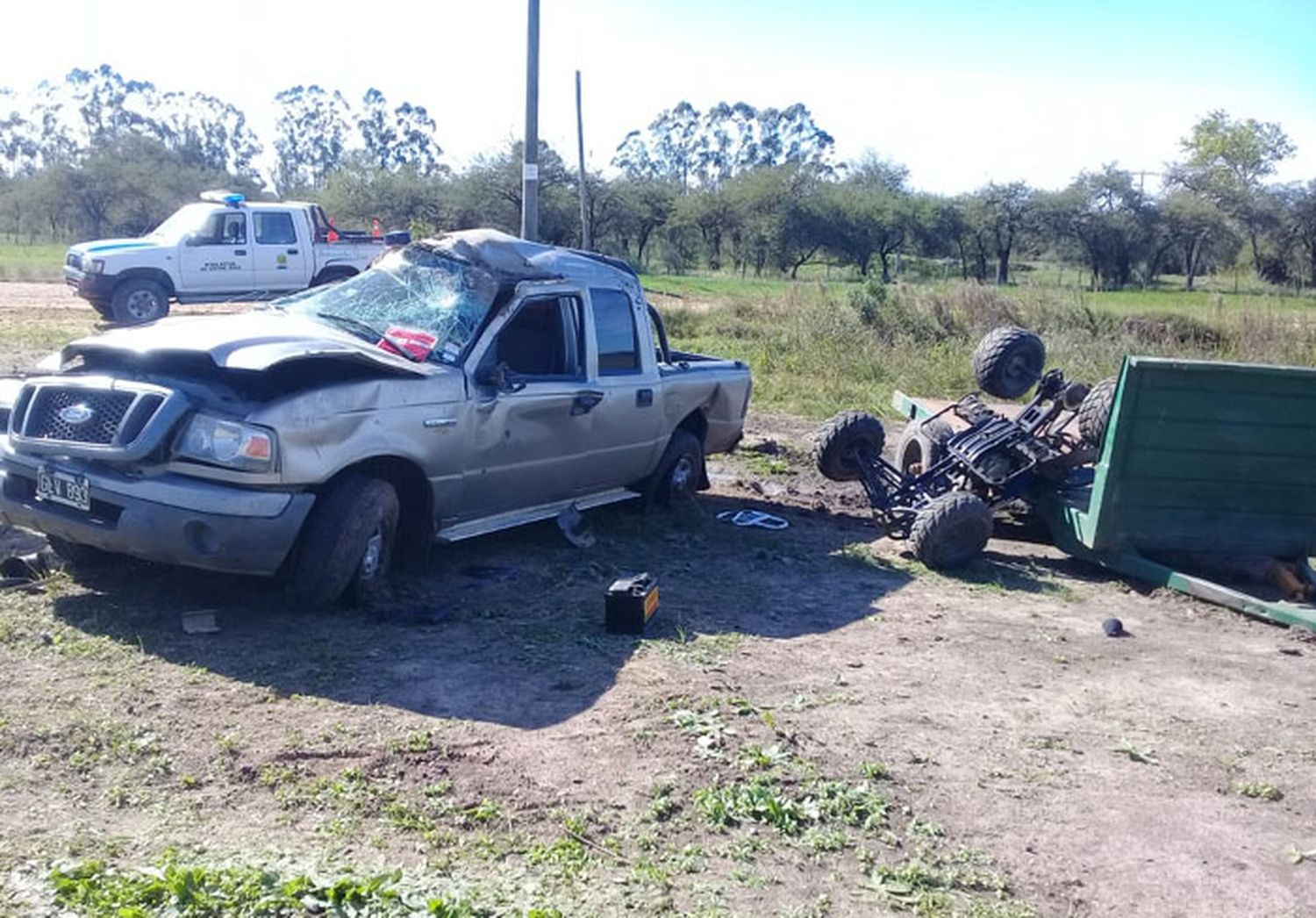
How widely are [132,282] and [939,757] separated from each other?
1771 centimetres

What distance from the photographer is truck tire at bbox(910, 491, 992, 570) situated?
8.00 meters

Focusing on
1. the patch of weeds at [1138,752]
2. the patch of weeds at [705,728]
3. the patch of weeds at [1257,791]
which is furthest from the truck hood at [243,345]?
the patch of weeds at [1257,791]

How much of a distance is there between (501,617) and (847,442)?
4066mm

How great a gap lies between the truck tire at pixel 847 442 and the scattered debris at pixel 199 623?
5138mm

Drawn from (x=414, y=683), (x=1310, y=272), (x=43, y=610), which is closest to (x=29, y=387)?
(x=43, y=610)

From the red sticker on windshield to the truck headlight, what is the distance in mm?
1287

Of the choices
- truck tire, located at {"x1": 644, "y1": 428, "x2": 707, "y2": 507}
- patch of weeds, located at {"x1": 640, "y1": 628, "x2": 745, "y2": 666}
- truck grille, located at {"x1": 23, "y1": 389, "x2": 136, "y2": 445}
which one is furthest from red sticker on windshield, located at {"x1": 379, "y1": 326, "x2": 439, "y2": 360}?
truck tire, located at {"x1": 644, "y1": 428, "x2": 707, "y2": 507}

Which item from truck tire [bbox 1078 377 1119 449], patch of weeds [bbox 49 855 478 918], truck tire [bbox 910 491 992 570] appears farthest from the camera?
truck tire [bbox 1078 377 1119 449]

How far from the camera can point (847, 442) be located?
954cm

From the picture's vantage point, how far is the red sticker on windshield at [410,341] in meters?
6.67

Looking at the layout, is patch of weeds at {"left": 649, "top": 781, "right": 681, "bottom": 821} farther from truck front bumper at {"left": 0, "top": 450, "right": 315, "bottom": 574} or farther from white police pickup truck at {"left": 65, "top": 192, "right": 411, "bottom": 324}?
white police pickup truck at {"left": 65, "top": 192, "right": 411, "bottom": 324}

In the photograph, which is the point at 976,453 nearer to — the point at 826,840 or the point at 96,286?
the point at 826,840

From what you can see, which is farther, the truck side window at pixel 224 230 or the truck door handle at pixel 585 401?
the truck side window at pixel 224 230

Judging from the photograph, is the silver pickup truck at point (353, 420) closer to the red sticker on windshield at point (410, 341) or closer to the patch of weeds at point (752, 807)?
the red sticker on windshield at point (410, 341)
